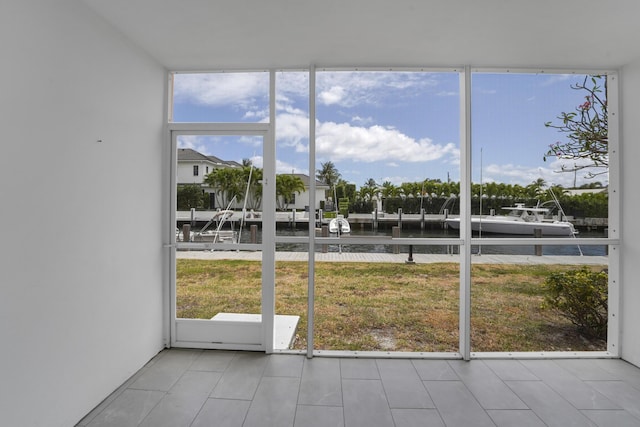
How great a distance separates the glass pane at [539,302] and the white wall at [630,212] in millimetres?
233

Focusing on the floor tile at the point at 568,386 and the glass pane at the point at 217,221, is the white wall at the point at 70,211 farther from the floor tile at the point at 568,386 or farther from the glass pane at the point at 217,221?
the floor tile at the point at 568,386

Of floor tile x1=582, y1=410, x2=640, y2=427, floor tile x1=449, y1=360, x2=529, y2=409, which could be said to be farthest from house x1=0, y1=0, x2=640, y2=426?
floor tile x1=449, y1=360, x2=529, y2=409

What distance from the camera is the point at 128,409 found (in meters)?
2.21

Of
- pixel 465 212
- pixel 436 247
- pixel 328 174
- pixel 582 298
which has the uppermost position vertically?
pixel 328 174

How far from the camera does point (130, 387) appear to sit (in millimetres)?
2484

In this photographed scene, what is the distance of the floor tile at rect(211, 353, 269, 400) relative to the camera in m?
2.40

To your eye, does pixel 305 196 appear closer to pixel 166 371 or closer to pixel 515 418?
pixel 166 371

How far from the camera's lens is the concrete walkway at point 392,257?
125 inches

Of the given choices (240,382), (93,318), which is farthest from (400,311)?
(93,318)

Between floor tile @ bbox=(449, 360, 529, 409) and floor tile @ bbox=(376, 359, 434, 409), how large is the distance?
368mm

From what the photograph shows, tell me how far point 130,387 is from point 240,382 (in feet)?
2.63

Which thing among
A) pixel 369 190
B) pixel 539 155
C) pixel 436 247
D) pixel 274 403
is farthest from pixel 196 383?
pixel 539 155

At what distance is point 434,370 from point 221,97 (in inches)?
122

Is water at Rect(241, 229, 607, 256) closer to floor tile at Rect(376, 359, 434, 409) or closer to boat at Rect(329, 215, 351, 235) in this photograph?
boat at Rect(329, 215, 351, 235)
